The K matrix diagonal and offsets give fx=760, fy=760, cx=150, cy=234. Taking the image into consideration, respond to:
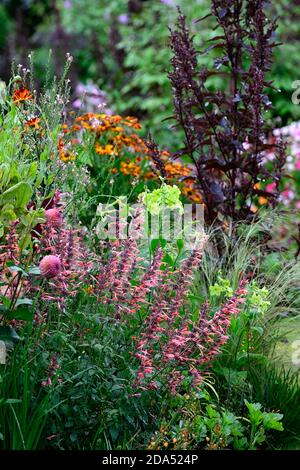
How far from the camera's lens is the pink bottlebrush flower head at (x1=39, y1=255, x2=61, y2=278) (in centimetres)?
241

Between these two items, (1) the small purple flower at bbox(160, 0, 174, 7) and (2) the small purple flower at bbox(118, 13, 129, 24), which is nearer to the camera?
(1) the small purple flower at bbox(160, 0, 174, 7)

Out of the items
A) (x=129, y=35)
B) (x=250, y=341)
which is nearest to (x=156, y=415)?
(x=250, y=341)

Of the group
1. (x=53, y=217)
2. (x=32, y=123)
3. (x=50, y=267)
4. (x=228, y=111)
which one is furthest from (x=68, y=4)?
(x=50, y=267)

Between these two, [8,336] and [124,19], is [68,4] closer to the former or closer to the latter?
[124,19]

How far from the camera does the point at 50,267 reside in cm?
241

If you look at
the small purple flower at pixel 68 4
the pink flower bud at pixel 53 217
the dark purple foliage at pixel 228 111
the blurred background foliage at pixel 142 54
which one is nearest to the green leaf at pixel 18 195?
the pink flower bud at pixel 53 217

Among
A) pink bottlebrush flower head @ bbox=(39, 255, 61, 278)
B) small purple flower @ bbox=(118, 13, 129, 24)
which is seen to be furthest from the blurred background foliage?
pink bottlebrush flower head @ bbox=(39, 255, 61, 278)

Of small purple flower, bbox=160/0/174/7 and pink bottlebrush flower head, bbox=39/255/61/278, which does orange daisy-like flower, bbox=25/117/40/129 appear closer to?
pink bottlebrush flower head, bbox=39/255/61/278

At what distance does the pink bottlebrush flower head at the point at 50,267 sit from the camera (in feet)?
7.90

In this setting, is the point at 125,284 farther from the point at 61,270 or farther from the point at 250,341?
the point at 250,341

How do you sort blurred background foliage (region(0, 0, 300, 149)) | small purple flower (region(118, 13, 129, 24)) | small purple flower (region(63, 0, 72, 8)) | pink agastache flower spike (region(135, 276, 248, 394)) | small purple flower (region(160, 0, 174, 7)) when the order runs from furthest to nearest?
small purple flower (region(63, 0, 72, 8)), small purple flower (region(118, 13, 129, 24)), small purple flower (region(160, 0, 174, 7)), blurred background foliage (region(0, 0, 300, 149)), pink agastache flower spike (region(135, 276, 248, 394))
